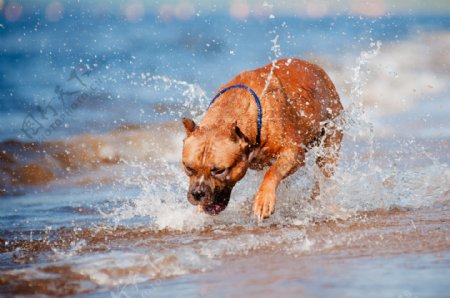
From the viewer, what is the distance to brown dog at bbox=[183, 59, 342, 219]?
202 inches

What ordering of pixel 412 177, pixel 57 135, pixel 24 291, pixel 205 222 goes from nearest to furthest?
pixel 24 291
pixel 205 222
pixel 412 177
pixel 57 135

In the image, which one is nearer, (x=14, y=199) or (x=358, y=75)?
(x=358, y=75)

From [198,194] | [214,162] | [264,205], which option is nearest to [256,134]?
[214,162]

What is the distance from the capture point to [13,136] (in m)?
12.1

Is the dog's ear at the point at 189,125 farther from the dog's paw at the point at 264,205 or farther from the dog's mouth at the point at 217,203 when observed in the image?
the dog's paw at the point at 264,205

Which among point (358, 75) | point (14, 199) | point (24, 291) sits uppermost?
point (358, 75)


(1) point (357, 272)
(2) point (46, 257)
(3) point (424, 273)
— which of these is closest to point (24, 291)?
(2) point (46, 257)

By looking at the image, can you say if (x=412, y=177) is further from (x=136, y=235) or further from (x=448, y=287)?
(x=448, y=287)

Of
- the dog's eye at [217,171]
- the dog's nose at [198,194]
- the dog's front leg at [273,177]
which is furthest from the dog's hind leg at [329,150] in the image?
the dog's nose at [198,194]

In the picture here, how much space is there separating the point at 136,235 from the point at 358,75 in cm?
287

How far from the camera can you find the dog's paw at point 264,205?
5.10 metres

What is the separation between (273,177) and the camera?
5277 mm

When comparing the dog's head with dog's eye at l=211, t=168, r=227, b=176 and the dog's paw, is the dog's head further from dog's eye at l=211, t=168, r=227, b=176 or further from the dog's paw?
the dog's paw

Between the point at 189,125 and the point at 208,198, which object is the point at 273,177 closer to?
the point at 208,198
